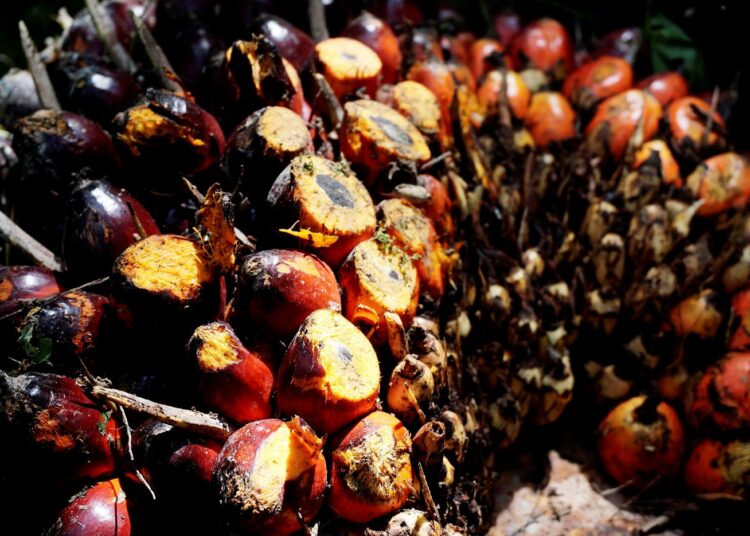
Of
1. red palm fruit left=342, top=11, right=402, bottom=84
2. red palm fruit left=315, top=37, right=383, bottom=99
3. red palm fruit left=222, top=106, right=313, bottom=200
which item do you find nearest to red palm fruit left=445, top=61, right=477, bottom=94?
red palm fruit left=342, top=11, right=402, bottom=84

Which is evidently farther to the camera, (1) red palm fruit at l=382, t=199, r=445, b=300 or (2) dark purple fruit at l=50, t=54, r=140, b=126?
(2) dark purple fruit at l=50, t=54, r=140, b=126

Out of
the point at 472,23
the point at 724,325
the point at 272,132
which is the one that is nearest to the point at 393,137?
the point at 272,132

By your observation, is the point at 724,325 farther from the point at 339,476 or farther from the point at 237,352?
the point at 237,352

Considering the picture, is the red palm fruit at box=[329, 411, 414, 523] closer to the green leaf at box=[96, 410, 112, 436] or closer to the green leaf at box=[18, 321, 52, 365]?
the green leaf at box=[96, 410, 112, 436]

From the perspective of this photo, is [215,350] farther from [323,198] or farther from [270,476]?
[323,198]

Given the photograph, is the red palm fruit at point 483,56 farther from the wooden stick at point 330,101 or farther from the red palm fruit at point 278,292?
the red palm fruit at point 278,292
